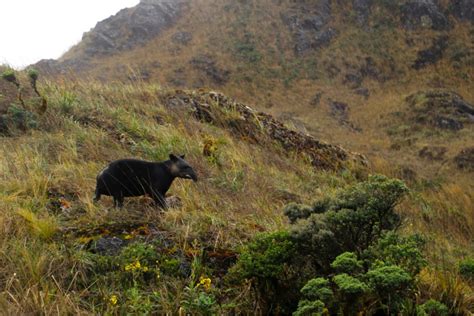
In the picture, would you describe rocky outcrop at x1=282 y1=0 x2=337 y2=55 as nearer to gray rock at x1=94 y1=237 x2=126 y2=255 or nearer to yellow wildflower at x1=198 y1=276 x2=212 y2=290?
gray rock at x1=94 y1=237 x2=126 y2=255

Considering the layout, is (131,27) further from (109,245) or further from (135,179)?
(109,245)

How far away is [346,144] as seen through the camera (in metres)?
19.6

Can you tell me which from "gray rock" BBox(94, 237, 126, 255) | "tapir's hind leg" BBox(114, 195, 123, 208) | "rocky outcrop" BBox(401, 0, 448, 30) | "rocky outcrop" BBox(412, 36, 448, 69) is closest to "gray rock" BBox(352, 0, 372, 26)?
"rocky outcrop" BBox(401, 0, 448, 30)

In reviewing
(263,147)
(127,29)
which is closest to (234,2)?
(127,29)

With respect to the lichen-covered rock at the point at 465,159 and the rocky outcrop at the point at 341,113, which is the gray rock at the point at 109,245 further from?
the rocky outcrop at the point at 341,113

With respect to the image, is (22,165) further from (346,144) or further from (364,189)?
(346,144)

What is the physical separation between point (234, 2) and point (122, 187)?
1291 inches

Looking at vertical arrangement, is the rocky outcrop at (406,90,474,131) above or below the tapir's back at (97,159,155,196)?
below

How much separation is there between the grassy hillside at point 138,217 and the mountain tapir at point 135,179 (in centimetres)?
15

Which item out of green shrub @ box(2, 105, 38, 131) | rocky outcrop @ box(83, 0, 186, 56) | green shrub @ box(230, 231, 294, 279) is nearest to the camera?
green shrub @ box(230, 231, 294, 279)

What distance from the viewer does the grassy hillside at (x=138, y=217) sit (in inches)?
121

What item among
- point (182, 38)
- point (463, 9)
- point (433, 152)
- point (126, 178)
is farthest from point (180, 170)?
point (463, 9)

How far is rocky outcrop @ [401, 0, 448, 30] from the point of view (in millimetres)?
31266

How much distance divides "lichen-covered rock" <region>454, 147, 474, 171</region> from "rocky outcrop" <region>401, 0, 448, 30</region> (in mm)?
15857
